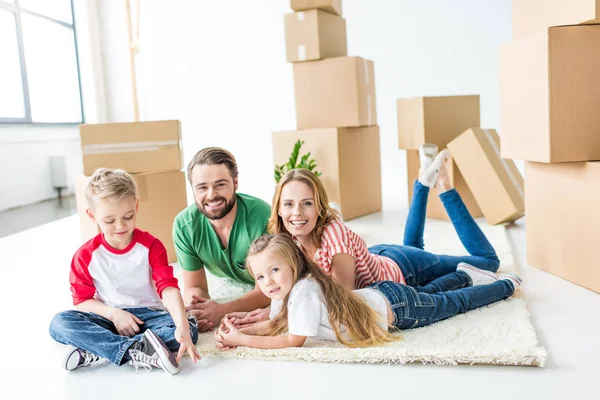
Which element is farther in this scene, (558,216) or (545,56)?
(558,216)

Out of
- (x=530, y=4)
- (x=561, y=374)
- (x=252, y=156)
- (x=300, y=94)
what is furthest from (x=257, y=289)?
(x=252, y=156)

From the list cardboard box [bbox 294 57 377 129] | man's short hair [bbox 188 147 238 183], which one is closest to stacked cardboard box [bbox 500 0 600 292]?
man's short hair [bbox 188 147 238 183]

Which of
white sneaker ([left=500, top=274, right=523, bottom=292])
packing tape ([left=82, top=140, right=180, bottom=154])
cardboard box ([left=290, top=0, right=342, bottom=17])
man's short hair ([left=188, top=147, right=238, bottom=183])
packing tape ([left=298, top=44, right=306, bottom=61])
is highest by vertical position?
cardboard box ([left=290, top=0, right=342, bottom=17])

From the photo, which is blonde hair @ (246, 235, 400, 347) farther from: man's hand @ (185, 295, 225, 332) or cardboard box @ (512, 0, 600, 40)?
cardboard box @ (512, 0, 600, 40)

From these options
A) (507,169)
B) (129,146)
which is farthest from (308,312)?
(507,169)

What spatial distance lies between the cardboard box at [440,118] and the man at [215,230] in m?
1.82

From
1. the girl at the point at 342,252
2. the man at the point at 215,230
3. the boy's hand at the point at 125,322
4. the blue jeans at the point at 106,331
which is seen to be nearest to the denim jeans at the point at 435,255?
the girl at the point at 342,252

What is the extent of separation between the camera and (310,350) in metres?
1.56

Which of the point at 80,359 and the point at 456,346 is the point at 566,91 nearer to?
the point at 456,346

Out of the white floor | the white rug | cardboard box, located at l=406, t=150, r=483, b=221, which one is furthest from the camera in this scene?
cardboard box, located at l=406, t=150, r=483, b=221

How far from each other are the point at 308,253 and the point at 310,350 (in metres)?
0.35

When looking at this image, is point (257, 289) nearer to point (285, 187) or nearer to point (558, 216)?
point (285, 187)

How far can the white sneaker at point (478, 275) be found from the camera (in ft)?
6.60

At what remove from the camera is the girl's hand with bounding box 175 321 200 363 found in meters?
1.52
